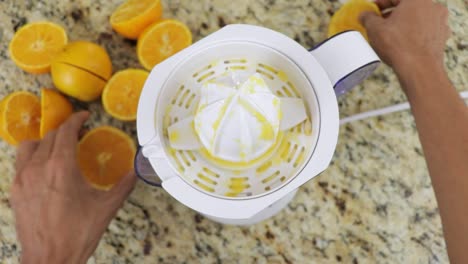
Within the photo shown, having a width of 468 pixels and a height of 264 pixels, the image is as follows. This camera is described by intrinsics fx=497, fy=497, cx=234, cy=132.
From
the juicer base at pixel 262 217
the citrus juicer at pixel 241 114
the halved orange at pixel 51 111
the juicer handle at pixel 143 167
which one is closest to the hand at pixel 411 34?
the citrus juicer at pixel 241 114

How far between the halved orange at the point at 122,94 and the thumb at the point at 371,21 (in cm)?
32

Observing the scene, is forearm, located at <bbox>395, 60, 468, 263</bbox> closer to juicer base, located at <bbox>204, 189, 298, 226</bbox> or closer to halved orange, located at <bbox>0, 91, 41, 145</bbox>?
juicer base, located at <bbox>204, 189, 298, 226</bbox>

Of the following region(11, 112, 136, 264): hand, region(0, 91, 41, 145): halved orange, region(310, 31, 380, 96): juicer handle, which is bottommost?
region(11, 112, 136, 264): hand

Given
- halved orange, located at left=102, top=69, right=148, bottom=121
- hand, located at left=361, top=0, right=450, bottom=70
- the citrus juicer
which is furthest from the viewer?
halved orange, located at left=102, top=69, right=148, bottom=121

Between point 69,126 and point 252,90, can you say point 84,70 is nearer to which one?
point 69,126

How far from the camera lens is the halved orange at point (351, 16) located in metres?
0.68

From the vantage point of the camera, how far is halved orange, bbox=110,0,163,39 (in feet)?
2.25

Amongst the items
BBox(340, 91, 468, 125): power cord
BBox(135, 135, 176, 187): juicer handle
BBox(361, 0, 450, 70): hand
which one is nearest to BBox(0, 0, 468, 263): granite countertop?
BBox(340, 91, 468, 125): power cord

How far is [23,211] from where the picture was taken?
2.09 feet

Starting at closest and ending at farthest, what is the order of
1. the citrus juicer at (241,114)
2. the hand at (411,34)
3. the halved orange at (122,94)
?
the citrus juicer at (241,114)
the hand at (411,34)
the halved orange at (122,94)

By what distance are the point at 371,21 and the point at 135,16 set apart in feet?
1.05

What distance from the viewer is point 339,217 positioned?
0.70 meters

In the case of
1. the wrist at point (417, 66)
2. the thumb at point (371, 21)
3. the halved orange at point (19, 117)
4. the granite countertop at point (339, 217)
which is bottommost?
the granite countertop at point (339, 217)

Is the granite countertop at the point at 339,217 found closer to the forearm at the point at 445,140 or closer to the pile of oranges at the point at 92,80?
the pile of oranges at the point at 92,80
